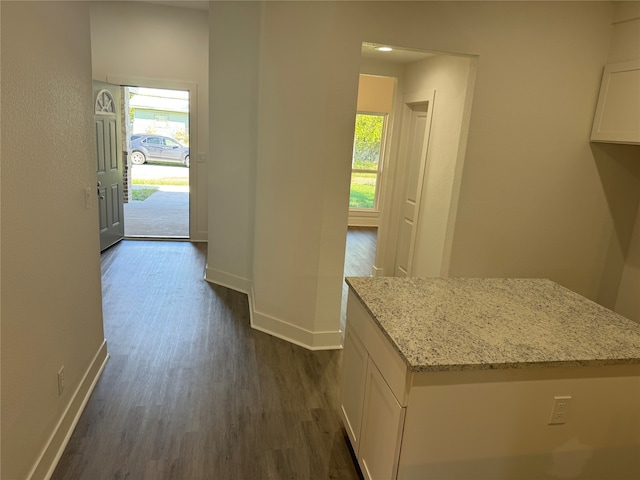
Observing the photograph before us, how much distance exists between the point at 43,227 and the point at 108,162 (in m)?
4.10

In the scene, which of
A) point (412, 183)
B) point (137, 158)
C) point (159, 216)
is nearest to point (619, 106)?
point (412, 183)

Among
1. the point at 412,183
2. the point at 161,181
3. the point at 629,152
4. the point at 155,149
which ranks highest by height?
the point at 629,152

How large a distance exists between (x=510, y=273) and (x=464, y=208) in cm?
75

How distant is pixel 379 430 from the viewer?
5.94 feet

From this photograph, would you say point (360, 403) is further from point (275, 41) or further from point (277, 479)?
point (275, 41)

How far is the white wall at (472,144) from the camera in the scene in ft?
9.95

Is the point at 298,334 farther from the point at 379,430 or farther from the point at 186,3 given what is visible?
the point at 186,3

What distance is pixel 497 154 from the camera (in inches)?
135

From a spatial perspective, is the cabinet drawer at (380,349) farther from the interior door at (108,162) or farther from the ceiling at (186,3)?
the ceiling at (186,3)

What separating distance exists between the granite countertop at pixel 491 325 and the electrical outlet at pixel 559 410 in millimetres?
173

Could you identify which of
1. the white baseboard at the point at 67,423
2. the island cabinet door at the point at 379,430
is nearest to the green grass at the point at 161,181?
the white baseboard at the point at 67,423

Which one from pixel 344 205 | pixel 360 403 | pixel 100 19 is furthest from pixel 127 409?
pixel 100 19

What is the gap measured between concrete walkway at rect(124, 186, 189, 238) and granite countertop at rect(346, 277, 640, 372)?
5015mm

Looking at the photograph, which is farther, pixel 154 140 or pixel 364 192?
pixel 154 140
